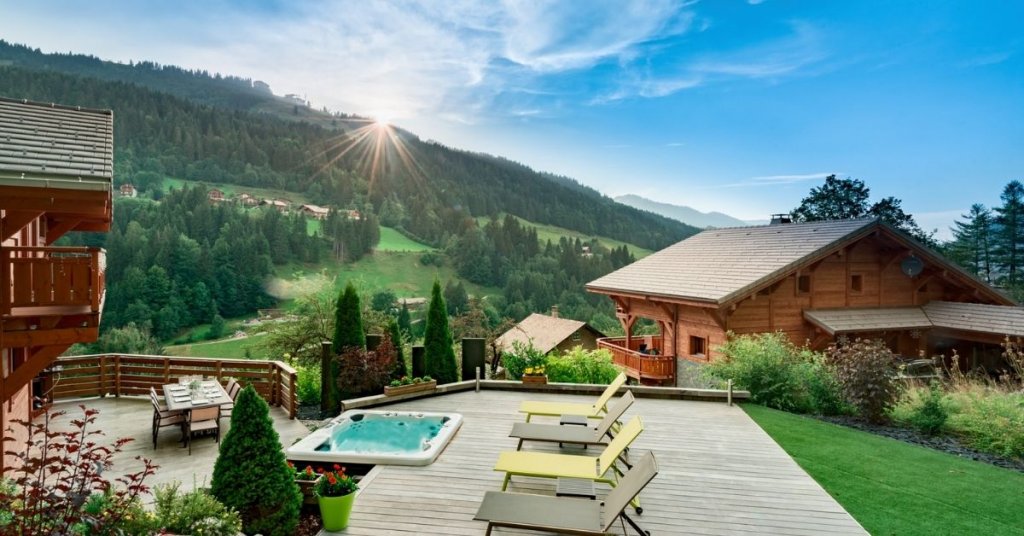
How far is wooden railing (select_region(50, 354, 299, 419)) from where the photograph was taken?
10867 mm

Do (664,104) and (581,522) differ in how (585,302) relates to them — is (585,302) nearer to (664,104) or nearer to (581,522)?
(664,104)

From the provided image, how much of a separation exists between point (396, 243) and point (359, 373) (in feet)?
183

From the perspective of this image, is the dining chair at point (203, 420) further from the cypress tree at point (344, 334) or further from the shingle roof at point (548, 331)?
the shingle roof at point (548, 331)

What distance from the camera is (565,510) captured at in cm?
487

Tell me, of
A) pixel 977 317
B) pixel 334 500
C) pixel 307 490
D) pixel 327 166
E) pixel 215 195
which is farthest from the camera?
pixel 327 166

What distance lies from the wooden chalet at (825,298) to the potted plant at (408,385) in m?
8.44

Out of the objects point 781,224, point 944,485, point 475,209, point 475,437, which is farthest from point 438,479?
point 475,209

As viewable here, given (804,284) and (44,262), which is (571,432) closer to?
(44,262)

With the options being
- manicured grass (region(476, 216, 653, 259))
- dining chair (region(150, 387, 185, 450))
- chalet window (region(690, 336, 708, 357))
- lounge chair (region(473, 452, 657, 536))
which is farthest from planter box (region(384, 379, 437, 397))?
manicured grass (region(476, 216, 653, 259))

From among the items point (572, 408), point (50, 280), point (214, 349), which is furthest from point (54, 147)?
point (214, 349)

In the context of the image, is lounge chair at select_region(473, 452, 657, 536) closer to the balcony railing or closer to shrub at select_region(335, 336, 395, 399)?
the balcony railing

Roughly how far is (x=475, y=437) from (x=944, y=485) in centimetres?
618

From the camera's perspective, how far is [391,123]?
9212cm

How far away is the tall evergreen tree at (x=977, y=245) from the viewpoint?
4162 cm
